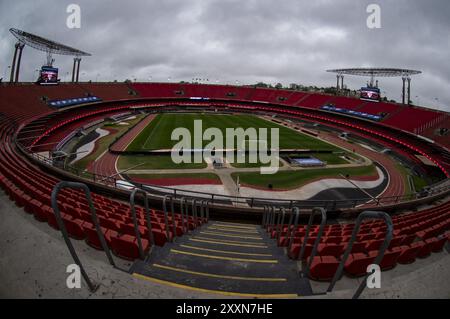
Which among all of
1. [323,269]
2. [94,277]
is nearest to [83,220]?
[94,277]

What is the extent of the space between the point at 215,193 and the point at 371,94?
200 ft

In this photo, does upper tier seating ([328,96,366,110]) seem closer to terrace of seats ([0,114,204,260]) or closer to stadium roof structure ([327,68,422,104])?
stadium roof structure ([327,68,422,104])

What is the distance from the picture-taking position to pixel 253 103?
7919 cm

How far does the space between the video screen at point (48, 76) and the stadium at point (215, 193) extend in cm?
26

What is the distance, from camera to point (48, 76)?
5388 cm

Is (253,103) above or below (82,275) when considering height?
above

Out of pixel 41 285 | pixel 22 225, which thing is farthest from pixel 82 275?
pixel 22 225

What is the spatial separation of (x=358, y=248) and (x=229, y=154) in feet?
80.3

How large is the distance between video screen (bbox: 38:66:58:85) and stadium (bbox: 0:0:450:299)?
264 mm

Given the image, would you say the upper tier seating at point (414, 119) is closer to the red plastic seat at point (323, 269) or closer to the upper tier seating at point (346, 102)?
the upper tier seating at point (346, 102)

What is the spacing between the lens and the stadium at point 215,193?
17.8 ft

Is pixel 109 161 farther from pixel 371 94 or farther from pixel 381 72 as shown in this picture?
pixel 381 72
